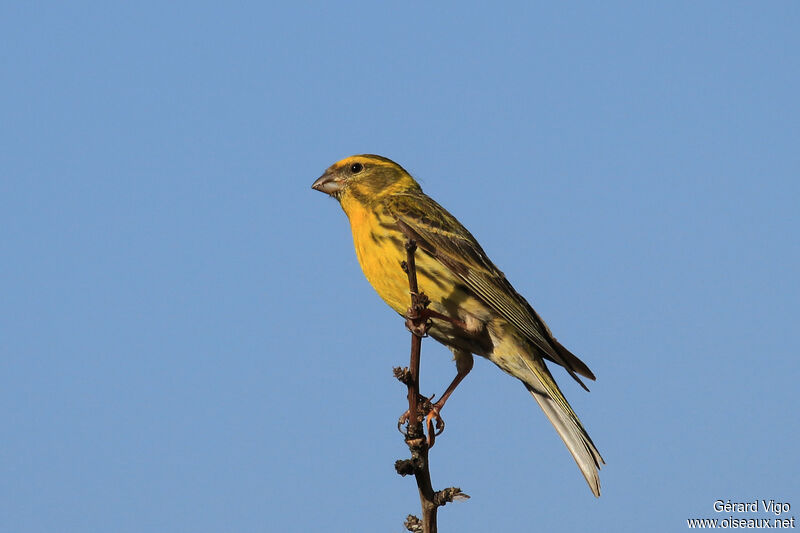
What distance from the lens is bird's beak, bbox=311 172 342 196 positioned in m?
8.16

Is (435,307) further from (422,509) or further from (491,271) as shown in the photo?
(422,509)

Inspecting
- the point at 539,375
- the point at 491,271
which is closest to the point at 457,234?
the point at 491,271

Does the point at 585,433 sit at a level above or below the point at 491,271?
below

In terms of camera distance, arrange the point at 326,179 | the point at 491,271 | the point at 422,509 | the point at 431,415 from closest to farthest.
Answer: the point at 422,509 → the point at 431,415 → the point at 491,271 → the point at 326,179

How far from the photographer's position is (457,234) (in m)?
7.71

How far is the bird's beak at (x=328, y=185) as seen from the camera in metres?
8.16

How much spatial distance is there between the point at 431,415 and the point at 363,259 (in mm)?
1397

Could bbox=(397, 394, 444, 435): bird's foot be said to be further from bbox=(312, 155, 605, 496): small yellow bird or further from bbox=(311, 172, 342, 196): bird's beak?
bbox=(311, 172, 342, 196): bird's beak

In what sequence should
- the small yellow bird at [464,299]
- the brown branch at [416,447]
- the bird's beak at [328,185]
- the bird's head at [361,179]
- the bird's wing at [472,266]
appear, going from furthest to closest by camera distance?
the bird's beak at [328,185] → the bird's head at [361,179] → the bird's wing at [472,266] → the small yellow bird at [464,299] → the brown branch at [416,447]

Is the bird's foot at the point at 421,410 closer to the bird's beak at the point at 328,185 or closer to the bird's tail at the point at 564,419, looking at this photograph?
the bird's tail at the point at 564,419

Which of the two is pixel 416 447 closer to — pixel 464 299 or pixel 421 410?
pixel 421 410

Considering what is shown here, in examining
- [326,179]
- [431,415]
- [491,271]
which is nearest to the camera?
[431,415]

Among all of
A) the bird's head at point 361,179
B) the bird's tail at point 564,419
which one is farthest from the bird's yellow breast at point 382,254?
the bird's tail at point 564,419

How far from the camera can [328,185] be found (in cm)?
820
